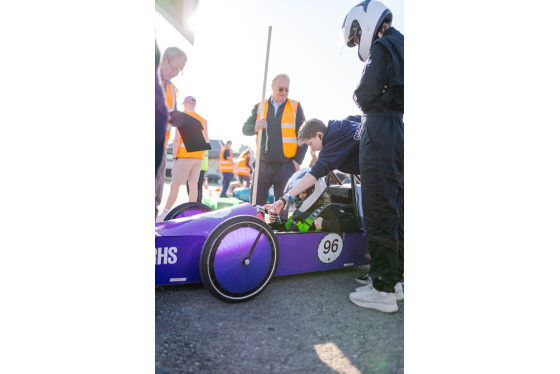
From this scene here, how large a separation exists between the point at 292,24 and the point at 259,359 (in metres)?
1.45

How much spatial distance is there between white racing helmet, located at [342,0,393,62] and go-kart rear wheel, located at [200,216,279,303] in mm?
1017

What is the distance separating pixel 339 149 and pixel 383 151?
0.44 metres

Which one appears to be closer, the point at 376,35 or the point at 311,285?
the point at 376,35

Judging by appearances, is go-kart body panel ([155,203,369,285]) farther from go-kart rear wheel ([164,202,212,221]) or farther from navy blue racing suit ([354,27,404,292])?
navy blue racing suit ([354,27,404,292])

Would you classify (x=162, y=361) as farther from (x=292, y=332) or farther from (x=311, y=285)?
(x=311, y=285)

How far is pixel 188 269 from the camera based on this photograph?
1607 mm

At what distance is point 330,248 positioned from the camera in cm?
200

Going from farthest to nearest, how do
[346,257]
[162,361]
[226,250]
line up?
[346,257] < [226,250] < [162,361]

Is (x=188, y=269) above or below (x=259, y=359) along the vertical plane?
above

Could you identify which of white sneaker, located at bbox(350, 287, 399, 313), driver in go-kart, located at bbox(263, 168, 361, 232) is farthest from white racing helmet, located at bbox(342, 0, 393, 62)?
white sneaker, located at bbox(350, 287, 399, 313)

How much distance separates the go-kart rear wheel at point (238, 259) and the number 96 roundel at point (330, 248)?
0.41 metres

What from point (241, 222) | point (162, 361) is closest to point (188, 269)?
point (241, 222)

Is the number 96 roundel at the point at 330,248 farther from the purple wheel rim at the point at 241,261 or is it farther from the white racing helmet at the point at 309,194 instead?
the purple wheel rim at the point at 241,261
